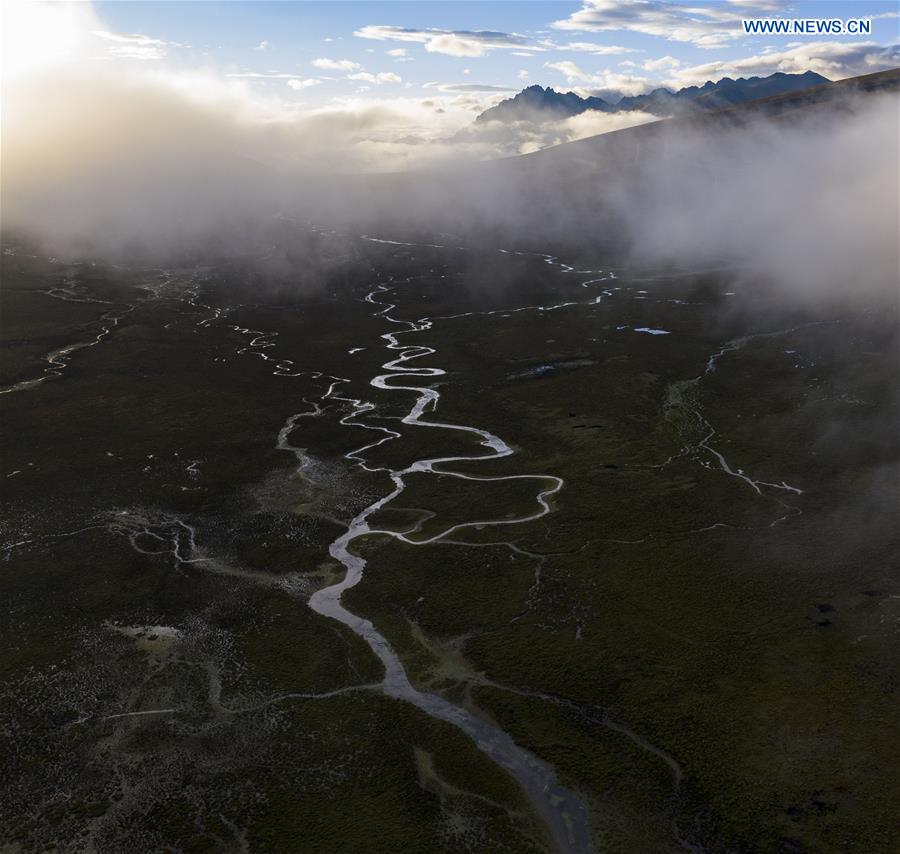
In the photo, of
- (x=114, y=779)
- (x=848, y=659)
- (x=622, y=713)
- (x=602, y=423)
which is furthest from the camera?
(x=602, y=423)

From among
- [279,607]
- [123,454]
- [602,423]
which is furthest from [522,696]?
[123,454]

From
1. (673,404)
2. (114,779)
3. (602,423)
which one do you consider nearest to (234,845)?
(114,779)

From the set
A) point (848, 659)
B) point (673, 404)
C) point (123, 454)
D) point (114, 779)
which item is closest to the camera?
point (114, 779)

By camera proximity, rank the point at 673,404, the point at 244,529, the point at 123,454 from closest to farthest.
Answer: the point at 244,529, the point at 123,454, the point at 673,404

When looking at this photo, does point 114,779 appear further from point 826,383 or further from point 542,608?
point 826,383

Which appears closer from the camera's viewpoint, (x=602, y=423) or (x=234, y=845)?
(x=234, y=845)

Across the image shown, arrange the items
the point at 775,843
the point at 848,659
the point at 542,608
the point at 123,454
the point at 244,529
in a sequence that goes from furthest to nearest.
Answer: the point at 123,454 < the point at 244,529 < the point at 542,608 < the point at 848,659 < the point at 775,843

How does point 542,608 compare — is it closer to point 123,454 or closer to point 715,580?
point 715,580

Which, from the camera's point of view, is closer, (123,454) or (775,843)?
(775,843)
